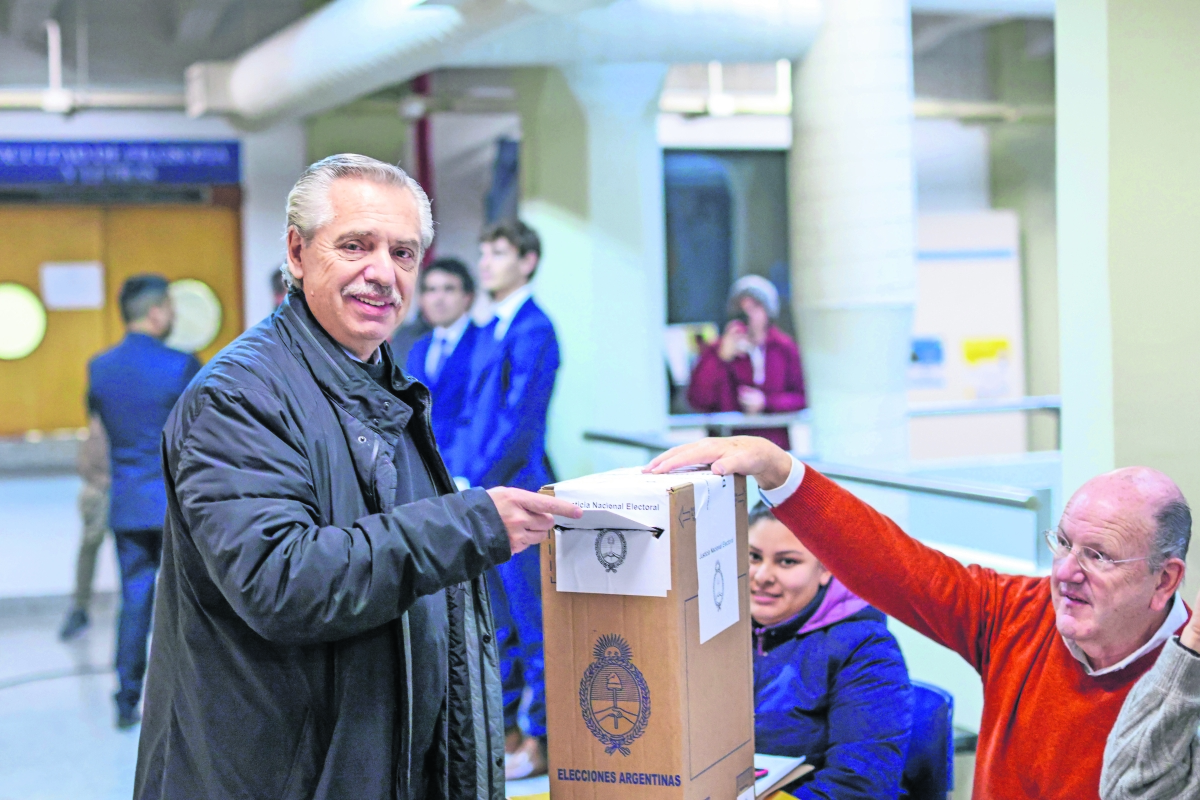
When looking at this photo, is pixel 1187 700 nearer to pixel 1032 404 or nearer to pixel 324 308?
pixel 324 308

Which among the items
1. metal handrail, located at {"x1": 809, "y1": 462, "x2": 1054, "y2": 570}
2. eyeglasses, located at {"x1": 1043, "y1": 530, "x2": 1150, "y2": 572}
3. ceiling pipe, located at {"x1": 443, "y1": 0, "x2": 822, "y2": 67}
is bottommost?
metal handrail, located at {"x1": 809, "y1": 462, "x2": 1054, "y2": 570}

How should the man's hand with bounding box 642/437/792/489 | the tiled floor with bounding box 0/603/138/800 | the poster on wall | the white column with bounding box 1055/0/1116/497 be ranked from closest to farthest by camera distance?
the man's hand with bounding box 642/437/792/489 → the white column with bounding box 1055/0/1116/497 → the tiled floor with bounding box 0/603/138/800 → the poster on wall

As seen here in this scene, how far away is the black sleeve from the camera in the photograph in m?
1.31

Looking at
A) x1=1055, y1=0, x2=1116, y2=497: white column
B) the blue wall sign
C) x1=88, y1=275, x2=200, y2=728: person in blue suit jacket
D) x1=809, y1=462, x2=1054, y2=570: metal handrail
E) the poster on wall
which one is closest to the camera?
x1=1055, y1=0, x2=1116, y2=497: white column

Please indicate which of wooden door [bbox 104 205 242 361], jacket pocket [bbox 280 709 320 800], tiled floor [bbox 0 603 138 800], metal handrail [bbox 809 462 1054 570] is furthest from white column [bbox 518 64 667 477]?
jacket pocket [bbox 280 709 320 800]

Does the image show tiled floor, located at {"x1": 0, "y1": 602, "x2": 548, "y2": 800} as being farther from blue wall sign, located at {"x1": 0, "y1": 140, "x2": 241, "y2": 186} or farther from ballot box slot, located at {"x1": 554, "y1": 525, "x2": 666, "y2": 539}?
blue wall sign, located at {"x1": 0, "y1": 140, "x2": 241, "y2": 186}

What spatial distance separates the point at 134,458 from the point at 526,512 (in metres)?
3.58

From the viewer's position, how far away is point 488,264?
420 cm

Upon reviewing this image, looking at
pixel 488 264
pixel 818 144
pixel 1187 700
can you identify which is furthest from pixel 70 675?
pixel 1187 700

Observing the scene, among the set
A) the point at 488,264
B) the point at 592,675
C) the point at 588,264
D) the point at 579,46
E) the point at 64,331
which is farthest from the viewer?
the point at 64,331

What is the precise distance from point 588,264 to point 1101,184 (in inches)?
110

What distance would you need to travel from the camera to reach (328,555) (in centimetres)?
131

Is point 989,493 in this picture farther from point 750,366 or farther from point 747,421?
point 750,366

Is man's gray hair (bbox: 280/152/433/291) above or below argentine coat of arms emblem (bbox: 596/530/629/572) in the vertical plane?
above
